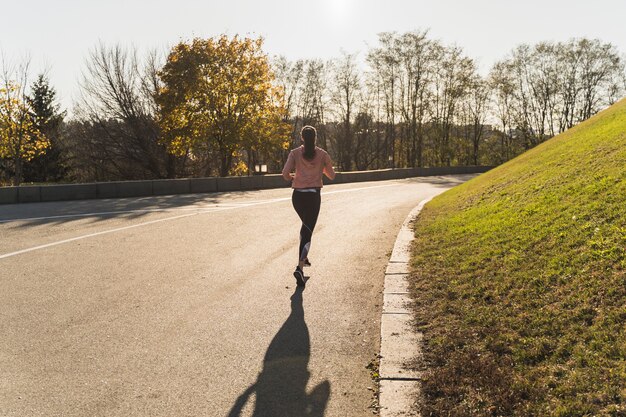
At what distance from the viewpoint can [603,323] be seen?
11.3 ft

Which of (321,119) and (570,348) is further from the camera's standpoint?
(321,119)

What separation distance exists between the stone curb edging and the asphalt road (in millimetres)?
130

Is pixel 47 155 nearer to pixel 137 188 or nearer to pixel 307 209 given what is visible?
pixel 137 188

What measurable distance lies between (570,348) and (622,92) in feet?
194

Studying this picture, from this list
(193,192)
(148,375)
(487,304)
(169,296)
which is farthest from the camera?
(193,192)

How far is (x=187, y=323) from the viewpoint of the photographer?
4.72 m

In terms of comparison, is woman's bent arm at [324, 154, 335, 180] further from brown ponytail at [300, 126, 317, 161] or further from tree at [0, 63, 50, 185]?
tree at [0, 63, 50, 185]

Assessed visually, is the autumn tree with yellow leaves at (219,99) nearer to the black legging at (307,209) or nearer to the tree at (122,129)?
the tree at (122,129)

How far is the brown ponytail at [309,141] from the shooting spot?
6387 mm

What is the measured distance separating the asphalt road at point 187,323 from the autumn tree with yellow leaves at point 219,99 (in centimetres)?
2590

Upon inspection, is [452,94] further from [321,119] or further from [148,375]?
[148,375]

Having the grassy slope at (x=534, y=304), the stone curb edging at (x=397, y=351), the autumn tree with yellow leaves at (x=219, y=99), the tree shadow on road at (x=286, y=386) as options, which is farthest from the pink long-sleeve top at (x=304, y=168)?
the autumn tree with yellow leaves at (x=219, y=99)

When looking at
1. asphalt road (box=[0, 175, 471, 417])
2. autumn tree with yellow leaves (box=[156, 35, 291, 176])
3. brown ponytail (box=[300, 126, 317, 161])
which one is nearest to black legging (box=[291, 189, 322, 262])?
brown ponytail (box=[300, 126, 317, 161])

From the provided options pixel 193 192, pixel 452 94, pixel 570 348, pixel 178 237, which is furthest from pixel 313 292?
pixel 452 94
